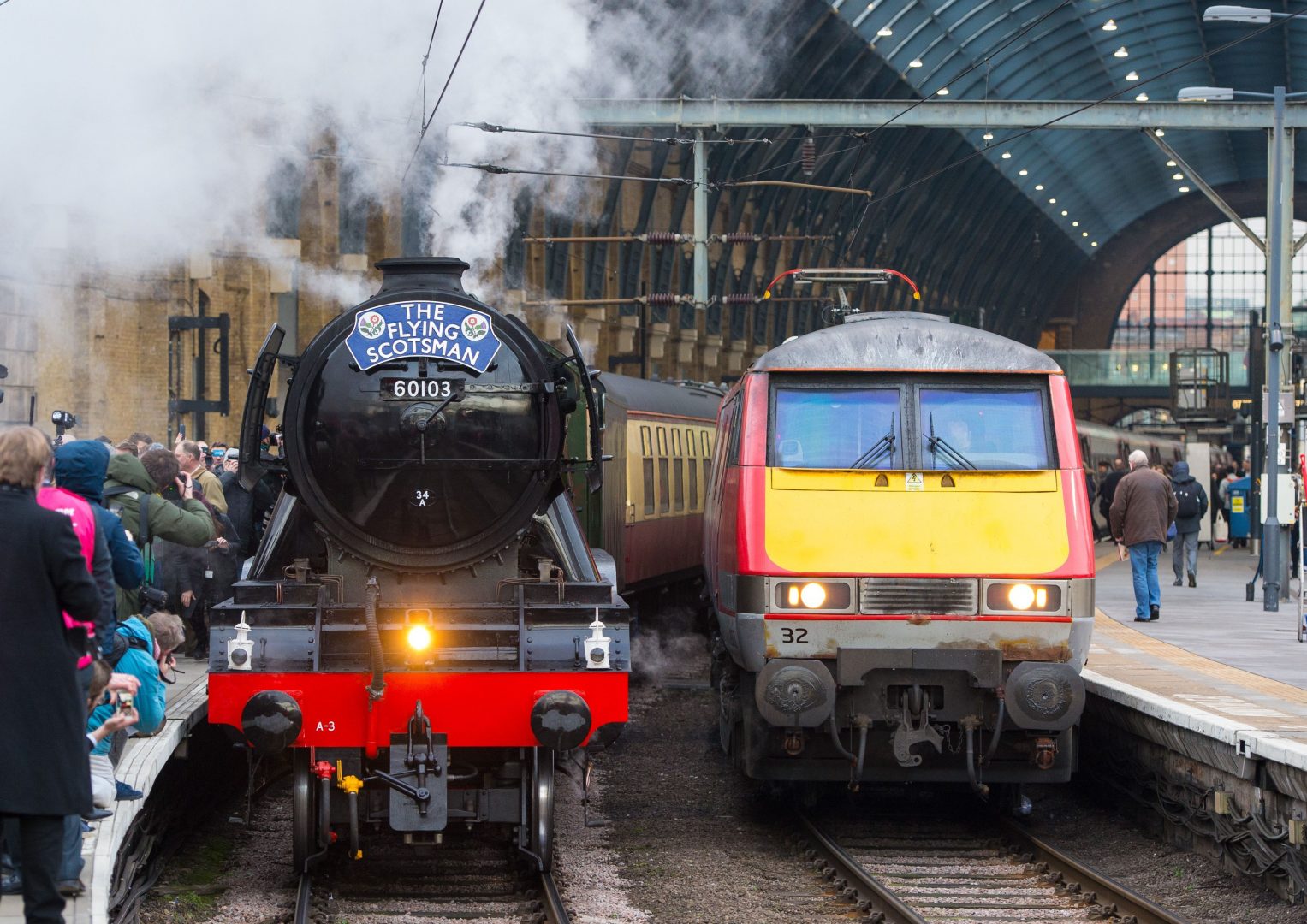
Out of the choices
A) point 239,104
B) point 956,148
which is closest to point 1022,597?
point 239,104

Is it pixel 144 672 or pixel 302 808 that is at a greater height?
pixel 144 672

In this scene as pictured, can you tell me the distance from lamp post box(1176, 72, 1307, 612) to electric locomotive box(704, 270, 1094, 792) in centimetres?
Answer: 923

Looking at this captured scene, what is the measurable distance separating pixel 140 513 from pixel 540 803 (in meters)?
2.63

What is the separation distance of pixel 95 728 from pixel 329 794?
135 cm

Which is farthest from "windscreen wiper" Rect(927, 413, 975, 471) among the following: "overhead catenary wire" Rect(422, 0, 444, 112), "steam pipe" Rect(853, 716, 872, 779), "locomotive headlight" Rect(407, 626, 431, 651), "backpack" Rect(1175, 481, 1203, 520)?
"backpack" Rect(1175, 481, 1203, 520)

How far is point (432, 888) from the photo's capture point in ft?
26.1

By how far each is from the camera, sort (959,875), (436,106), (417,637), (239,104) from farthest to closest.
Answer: (239,104) < (436,106) < (959,875) < (417,637)

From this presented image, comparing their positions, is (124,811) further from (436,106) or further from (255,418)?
(436,106)

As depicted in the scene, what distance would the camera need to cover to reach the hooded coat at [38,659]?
5.12m

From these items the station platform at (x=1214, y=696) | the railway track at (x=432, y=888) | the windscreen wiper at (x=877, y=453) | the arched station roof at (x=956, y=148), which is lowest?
the railway track at (x=432, y=888)

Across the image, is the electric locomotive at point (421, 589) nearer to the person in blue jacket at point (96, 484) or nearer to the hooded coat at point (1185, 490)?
the person in blue jacket at point (96, 484)

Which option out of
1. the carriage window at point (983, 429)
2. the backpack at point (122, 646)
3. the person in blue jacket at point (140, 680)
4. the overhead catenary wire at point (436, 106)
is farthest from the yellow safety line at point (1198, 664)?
the overhead catenary wire at point (436, 106)

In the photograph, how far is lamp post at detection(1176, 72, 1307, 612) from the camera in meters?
18.0

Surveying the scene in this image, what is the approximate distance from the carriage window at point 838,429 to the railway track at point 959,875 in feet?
6.32
